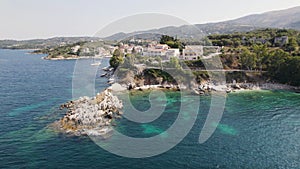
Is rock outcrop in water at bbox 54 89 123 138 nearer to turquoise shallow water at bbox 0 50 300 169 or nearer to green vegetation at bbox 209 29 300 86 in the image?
turquoise shallow water at bbox 0 50 300 169

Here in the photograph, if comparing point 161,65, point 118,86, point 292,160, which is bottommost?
point 292,160

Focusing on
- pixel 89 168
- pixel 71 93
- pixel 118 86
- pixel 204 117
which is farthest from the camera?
pixel 118 86

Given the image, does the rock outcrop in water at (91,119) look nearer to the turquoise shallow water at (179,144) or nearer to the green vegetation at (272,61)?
the turquoise shallow water at (179,144)

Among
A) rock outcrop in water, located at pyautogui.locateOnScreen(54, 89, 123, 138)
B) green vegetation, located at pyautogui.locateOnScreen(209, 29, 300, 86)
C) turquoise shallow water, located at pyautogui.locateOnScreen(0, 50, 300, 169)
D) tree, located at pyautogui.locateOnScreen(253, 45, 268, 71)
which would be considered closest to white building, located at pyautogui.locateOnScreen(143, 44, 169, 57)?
green vegetation, located at pyautogui.locateOnScreen(209, 29, 300, 86)

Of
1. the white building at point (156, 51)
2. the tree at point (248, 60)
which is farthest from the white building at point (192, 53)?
the tree at point (248, 60)

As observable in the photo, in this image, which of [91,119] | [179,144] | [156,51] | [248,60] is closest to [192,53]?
[156,51]

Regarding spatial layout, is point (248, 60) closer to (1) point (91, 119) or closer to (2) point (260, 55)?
(2) point (260, 55)

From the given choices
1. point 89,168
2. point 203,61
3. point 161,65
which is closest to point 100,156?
point 89,168

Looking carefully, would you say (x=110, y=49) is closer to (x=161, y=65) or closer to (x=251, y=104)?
(x=161, y=65)
